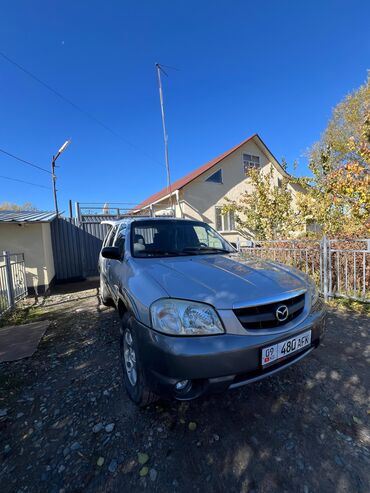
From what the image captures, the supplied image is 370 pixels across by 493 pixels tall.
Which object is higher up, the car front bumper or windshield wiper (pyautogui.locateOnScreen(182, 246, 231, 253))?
windshield wiper (pyautogui.locateOnScreen(182, 246, 231, 253))

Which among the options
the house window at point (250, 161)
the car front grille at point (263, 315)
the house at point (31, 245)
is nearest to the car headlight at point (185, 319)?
the car front grille at point (263, 315)

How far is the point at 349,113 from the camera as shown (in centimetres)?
1662

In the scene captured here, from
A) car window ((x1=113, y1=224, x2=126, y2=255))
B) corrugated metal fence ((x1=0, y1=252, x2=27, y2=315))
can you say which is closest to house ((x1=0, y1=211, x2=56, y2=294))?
corrugated metal fence ((x1=0, y1=252, x2=27, y2=315))

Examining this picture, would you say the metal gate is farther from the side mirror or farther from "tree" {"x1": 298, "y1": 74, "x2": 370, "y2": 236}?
the side mirror

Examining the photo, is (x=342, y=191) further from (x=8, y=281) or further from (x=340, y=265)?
(x=8, y=281)

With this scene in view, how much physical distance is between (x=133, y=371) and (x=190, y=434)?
0.71 meters

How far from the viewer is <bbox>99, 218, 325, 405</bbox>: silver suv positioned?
5.24 feet

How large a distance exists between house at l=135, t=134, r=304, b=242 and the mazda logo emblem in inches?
432

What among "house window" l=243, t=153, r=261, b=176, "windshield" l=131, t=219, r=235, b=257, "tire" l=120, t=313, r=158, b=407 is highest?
"house window" l=243, t=153, r=261, b=176

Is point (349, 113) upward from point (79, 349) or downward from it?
upward

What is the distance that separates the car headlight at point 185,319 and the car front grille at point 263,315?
0.19 metres

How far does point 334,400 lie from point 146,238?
2.66 metres

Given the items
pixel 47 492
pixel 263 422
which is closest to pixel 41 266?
pixel 47 492

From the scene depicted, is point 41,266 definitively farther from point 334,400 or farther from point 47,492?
point 334,400
